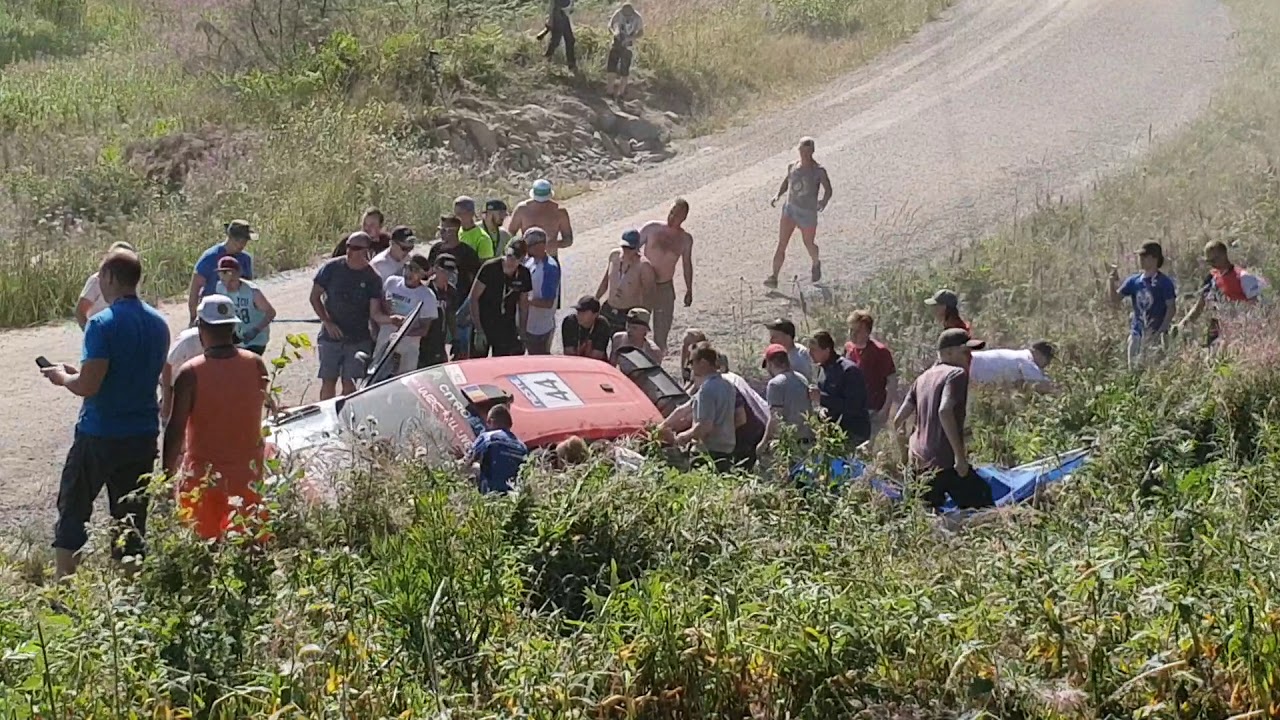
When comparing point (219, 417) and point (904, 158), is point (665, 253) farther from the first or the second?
point (904, 158)

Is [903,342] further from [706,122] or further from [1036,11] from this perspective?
[1036,11]

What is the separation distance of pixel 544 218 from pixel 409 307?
289cm

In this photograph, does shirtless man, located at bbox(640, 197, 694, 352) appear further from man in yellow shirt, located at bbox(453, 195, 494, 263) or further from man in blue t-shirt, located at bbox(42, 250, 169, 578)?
man in blue t-shirt, located at bbox(42, 250, 169, 578)

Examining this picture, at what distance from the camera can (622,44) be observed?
24.3m

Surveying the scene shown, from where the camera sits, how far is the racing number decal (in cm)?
872

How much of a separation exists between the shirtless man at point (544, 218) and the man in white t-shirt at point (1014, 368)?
407cm

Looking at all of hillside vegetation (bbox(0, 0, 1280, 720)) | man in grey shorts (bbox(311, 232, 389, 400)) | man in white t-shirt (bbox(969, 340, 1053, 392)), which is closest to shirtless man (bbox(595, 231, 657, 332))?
man in grey shorts (bbox(311, 232, 389, 400))

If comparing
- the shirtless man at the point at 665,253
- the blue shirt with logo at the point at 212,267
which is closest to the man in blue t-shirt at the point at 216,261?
the blue shirt with logo at the point at 212,267

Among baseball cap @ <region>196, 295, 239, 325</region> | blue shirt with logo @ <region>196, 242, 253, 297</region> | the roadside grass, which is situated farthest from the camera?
the roadside grass

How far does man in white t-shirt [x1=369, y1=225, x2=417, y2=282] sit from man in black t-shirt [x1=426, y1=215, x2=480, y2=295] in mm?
489

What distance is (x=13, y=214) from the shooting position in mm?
16922

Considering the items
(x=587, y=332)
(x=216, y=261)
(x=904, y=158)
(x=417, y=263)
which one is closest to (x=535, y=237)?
(x=587, y=332)

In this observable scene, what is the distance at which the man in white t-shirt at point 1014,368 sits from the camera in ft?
37.6

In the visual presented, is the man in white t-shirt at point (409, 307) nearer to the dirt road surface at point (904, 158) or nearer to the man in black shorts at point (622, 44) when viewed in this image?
the dirt road surface at point (904, 158)
